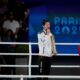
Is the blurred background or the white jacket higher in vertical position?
the blurred background

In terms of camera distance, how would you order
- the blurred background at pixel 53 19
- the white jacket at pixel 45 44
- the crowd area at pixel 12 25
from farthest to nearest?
1. the blurred background at pixel 53 19
2. the crowd area at pixel 12 25
3. the white jacket at pixel 45 44

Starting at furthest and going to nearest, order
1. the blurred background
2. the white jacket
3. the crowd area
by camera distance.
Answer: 1. the blurred background
2. the crowd area
3. the white jacket

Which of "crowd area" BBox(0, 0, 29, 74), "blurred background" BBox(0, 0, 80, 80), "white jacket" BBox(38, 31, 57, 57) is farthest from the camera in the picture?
"blurred background" BBox(0, 0, 80, 80)

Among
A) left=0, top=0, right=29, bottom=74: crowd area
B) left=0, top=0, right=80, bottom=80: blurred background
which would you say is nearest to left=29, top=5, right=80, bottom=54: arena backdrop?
left=0, top=0, right=80, bottom=80: blurred background

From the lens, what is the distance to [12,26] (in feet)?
39.8

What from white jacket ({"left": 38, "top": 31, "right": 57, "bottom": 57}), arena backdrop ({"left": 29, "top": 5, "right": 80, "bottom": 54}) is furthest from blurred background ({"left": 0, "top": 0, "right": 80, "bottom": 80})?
white jacket ({"left": 38, "top": 31, "right": 57, "bottom": 57})

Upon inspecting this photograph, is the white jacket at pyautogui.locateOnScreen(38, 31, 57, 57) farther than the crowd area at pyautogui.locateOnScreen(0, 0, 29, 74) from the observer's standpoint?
No

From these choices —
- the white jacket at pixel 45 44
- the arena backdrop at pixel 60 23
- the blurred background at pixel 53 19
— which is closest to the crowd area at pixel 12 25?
the blurred background at pixel 53 19

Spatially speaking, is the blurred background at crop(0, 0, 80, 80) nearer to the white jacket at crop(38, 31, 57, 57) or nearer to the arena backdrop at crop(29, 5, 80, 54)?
the arena backdrop at crop(29, 5, 80, 54)

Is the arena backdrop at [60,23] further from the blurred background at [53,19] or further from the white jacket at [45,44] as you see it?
the white jacket at [45,44]

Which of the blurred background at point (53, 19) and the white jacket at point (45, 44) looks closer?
the white jacket at point (45, 44)

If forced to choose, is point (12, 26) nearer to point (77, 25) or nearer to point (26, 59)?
point (26, 59)

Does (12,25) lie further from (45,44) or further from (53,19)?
(45,44)

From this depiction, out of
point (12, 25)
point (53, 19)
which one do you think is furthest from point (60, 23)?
point (12, 25)
